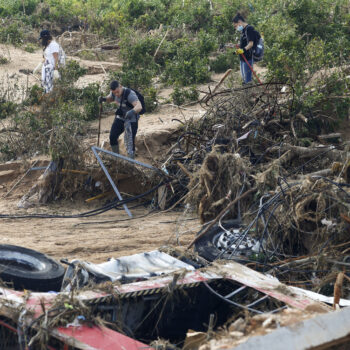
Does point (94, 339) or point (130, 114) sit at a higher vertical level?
point (130, 114)

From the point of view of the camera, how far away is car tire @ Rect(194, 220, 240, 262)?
21.7ft

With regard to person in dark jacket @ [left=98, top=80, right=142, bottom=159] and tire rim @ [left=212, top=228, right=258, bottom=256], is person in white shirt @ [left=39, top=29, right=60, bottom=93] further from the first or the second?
tire rim @ [left=212, top=228, right=258, bottom=256]

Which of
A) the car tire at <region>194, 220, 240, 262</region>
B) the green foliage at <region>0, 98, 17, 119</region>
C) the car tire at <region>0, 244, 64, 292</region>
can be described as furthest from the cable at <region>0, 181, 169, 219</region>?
the green foliage at <region>0, 98, 17, 119</region>

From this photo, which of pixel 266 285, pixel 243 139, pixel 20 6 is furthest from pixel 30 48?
pixel 266 285

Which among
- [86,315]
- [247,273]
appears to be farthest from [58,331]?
[247,273]

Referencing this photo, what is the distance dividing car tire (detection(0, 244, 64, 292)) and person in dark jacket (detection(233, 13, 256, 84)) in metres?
6.52

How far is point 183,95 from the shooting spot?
1374cm

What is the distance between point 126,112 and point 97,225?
207 cm

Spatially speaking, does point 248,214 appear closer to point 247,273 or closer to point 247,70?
point 247,273

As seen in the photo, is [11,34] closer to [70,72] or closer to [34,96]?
[34,96]

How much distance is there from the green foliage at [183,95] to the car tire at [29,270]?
7.86m

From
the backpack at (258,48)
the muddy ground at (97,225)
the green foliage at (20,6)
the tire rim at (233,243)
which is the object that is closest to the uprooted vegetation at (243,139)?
the tire rim at (233,243)

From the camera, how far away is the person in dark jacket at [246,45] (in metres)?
11.4

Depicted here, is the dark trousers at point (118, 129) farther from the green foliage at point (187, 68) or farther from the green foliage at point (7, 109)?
the green foliage at point (187, 68)
